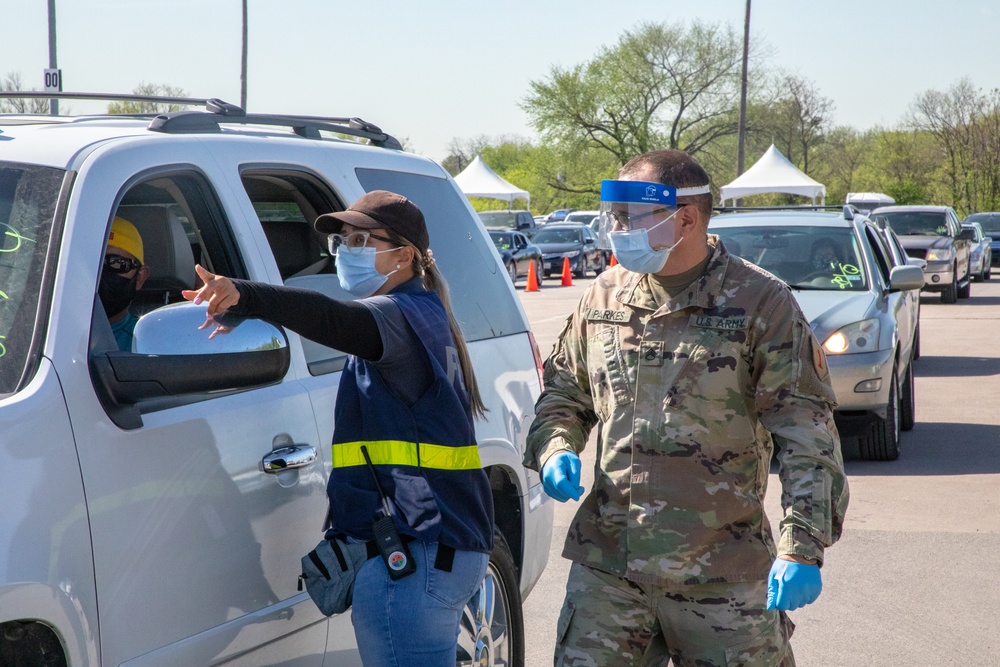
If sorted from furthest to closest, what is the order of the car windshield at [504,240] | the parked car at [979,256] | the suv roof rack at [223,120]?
the car windshield at [504,240] < the parked car at [979,256] < the suv roof rack at [223,120]

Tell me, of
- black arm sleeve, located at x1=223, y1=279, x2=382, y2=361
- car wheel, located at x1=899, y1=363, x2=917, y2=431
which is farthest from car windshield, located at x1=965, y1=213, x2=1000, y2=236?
black arm sleeve, located at x1=223, y1=279, x2=382, y2=361

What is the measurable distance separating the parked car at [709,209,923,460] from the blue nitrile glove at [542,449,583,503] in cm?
530

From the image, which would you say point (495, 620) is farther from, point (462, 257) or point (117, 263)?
point (117, 263)

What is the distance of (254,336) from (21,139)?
0.88 m

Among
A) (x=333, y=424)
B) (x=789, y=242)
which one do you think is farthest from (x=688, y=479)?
(x=789, y=242)

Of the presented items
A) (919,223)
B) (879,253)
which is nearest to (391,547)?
(879,253)

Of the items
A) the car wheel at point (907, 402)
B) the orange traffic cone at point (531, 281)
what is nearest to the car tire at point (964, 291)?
the orange traffic cone at point (531, 281)

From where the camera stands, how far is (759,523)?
291cm

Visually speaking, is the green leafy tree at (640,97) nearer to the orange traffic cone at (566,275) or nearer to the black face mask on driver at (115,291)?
the orange traffic cone at (566,275)

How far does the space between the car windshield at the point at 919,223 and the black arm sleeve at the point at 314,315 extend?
22.8 metres

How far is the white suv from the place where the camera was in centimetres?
221

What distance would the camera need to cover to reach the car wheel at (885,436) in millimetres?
8250

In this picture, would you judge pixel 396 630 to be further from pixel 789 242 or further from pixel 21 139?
pixel 789 242

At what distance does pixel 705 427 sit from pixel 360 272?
98 centimetres
